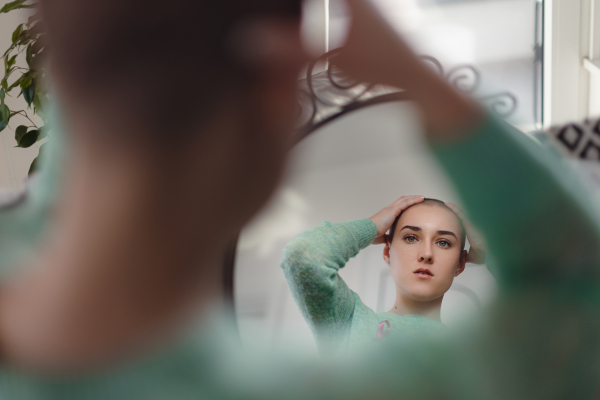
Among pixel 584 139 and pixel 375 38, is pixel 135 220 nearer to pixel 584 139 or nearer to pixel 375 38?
pixel 375 38

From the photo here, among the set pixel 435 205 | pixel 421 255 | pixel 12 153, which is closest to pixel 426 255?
pixel 421 255

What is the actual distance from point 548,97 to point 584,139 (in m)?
0.66

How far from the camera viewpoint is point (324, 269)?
0.61m

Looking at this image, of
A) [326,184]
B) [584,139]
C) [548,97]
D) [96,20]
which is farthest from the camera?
[548,97]

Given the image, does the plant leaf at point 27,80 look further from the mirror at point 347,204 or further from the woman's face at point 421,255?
the woman's face at point 421,255

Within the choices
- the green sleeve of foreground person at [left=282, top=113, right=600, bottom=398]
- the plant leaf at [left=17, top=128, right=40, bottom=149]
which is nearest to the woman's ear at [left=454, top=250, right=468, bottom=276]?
the green sleeve of foreground person at [left=282, top=113, right=600, bottom=398]

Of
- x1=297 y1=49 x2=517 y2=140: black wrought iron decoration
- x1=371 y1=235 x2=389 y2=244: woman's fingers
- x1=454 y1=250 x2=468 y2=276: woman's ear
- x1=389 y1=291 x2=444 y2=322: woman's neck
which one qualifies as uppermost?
x1=297 y1=49 x2=517 y2=140: black wrought iron decoration

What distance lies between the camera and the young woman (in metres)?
0.59

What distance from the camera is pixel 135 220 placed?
24 centimetres

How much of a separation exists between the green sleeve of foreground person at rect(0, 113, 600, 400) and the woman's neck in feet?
1.24

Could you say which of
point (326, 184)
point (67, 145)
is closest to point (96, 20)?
point (67, 145)

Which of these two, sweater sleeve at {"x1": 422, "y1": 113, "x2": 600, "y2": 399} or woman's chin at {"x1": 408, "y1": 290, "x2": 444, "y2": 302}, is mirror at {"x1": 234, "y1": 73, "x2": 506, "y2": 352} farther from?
sweater sleeve at {"x1": 422, "y1": 113, "x2": 600, "y2": 399}

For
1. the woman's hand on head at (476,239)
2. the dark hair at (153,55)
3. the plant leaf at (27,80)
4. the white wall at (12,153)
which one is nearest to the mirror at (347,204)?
the woman's hand on head at (476,239)

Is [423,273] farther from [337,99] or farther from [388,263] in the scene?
[337,99]
